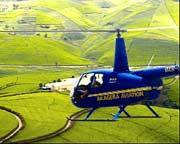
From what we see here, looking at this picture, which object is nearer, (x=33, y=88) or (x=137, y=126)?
(x=137, y=126)

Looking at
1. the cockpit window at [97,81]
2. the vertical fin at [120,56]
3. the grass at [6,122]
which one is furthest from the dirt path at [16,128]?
the vertical fin at [120,56]

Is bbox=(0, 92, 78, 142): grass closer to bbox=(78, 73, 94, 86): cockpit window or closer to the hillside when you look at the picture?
bbox=(78, 73, 94, 86): cockpit window

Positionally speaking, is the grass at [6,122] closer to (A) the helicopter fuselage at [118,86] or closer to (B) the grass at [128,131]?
(B) the grass at [128,131]

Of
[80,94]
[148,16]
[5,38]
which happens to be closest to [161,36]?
[148,16]

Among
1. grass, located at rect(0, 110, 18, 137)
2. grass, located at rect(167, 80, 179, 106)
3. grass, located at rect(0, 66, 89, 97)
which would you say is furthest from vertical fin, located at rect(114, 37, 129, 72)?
grass, located at rect(0, 66, 89, 97)

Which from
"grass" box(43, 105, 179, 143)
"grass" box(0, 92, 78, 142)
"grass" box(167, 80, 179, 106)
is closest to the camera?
"grass" box(43, 105, 179, 143)

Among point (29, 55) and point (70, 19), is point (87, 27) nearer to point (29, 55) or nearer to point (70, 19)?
point (70, 19)

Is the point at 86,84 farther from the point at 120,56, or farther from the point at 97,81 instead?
the point at 120,56
